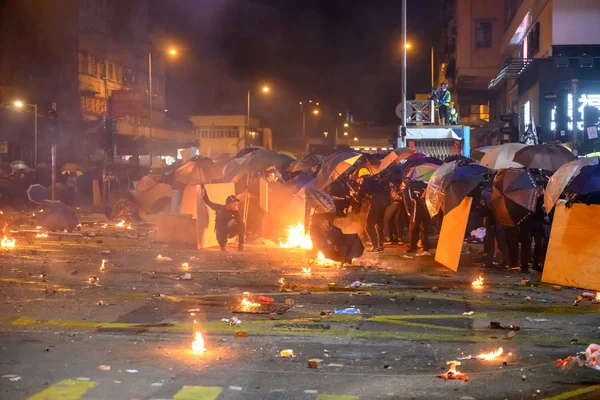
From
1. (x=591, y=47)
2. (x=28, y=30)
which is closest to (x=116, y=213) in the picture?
(x=591, y=47)

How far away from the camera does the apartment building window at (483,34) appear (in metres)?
46.4

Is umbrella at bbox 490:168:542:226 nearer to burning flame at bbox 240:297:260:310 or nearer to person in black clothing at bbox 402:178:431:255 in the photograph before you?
person in black clothing at bbox 402:178:431:255

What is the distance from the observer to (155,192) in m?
21.3

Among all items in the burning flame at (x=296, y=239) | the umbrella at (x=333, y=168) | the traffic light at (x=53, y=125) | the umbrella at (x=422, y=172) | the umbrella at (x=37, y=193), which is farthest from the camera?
the umbrella at (x=37, y=193)

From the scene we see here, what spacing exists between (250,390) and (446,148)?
23810mm

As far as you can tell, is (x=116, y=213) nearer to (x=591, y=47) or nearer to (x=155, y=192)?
(x=155, y=192)

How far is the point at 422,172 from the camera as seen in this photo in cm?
1588

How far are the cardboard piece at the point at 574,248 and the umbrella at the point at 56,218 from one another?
12621mm

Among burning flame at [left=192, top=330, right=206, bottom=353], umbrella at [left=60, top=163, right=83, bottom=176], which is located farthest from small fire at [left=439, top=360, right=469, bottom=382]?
umbrella at [left=60, top=163, right=83, bottom=176]

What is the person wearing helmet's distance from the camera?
28903 mm

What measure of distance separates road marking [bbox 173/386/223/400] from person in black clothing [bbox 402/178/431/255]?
9.50m

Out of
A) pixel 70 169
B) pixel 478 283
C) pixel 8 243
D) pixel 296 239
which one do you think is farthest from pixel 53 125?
pixel 478 283

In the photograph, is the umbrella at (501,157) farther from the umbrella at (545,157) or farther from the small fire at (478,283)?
the small fire at (478,283)

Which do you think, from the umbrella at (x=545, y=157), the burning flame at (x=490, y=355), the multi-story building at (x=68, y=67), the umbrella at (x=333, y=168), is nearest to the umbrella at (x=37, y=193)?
the umbrella at (x=333, y=168)
